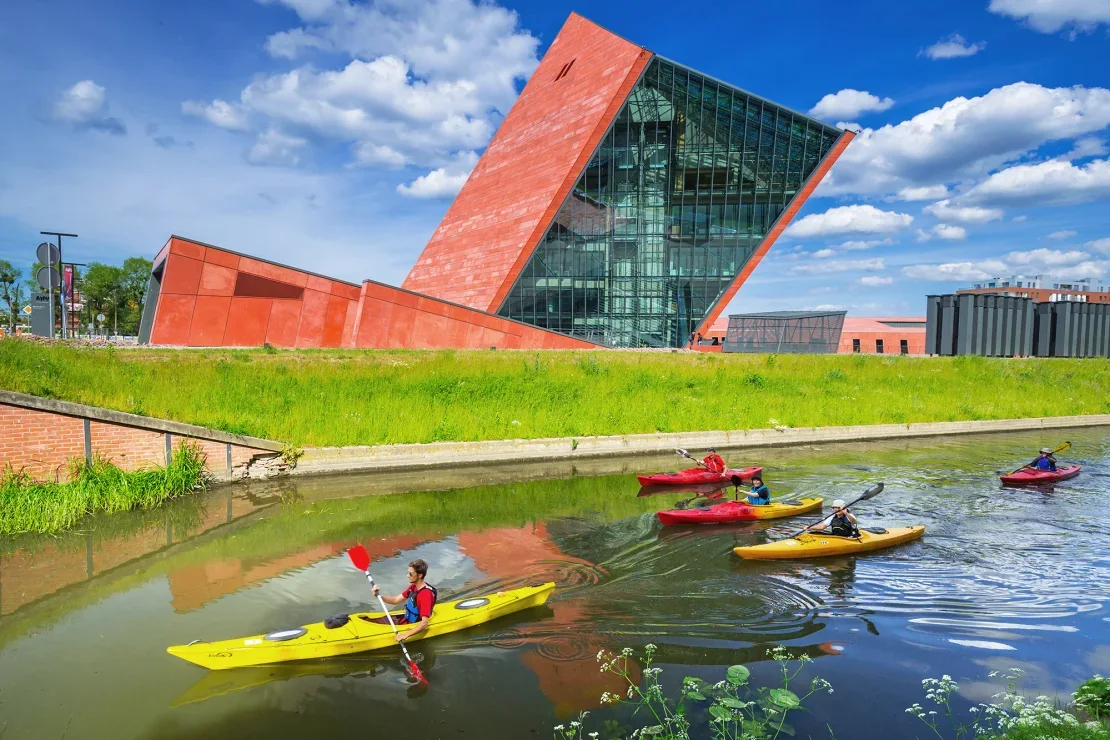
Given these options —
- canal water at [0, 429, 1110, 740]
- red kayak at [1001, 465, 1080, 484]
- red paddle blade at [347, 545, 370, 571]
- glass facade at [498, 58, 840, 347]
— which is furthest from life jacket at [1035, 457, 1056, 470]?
glass facade at [498, 58, 840, 347]

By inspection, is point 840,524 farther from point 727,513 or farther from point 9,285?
point 9,285

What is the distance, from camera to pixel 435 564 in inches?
405

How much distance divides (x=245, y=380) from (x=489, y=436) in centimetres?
702

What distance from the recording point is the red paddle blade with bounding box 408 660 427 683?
6.95 m

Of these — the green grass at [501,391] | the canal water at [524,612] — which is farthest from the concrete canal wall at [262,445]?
the canal water at [524,612]

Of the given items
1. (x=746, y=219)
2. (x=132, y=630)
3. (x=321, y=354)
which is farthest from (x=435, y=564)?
(x=746, y=219)

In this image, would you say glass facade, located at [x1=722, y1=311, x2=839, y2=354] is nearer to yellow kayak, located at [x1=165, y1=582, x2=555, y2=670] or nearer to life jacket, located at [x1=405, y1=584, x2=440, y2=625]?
yellow kayak, located at [x1=165, y1=582, x2=555, y2=670]

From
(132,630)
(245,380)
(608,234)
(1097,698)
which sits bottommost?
(132,630)

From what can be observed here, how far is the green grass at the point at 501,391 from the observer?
1627cm

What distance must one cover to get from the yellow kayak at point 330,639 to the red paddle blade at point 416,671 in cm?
48

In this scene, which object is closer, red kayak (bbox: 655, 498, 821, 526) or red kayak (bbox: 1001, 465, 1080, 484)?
red kayak (bbox: 655, 498, 821, 526)

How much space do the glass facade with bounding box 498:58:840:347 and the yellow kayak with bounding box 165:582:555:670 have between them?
1186 inches

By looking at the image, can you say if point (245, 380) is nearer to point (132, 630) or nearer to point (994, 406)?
point (132, 630)

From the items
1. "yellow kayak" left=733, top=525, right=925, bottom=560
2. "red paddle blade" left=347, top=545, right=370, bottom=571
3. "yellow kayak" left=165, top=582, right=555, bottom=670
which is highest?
"red paddle blade" left=347, top=545, right=370, bottom=571
